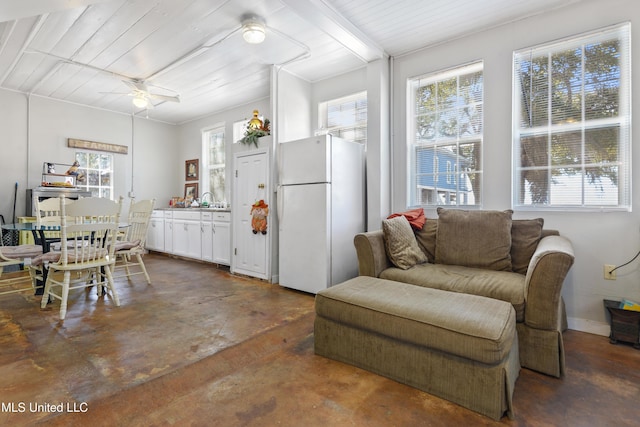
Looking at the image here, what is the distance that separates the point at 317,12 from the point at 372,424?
288 cm

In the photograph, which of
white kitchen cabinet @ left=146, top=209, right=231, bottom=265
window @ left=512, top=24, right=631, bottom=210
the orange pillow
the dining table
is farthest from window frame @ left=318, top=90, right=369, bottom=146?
the dining table

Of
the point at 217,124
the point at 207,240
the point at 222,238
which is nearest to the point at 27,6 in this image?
the point at 222,238

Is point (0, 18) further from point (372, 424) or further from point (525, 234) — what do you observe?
point (525, 234)

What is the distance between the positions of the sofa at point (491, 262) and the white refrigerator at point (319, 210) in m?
0.73

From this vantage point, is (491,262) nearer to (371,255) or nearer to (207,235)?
(371,255)

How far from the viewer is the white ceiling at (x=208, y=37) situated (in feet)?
8.76

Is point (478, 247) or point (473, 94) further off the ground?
point (473, 94)

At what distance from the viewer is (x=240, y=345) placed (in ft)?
7.19

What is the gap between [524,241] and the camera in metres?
2.50

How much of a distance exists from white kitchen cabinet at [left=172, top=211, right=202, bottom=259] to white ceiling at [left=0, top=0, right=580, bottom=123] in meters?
2.00

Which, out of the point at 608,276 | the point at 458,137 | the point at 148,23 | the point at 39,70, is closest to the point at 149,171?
the point at 39,70

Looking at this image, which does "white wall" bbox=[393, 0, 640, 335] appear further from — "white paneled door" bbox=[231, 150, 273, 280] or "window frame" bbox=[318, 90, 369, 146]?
"white paneled door" bbox=[231, 150, 273, 280]

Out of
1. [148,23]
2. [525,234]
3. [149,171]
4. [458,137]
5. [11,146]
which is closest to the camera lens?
[525,234]

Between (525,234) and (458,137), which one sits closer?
(525,234)
